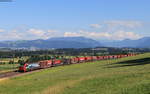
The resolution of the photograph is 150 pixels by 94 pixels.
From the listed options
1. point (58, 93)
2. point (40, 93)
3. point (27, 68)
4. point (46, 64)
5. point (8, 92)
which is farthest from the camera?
point (46, 64)

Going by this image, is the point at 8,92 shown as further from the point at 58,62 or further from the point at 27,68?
the point at 58,62

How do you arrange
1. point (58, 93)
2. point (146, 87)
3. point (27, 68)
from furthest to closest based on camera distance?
point (27, 68), point (58, 93), point (146, 87)

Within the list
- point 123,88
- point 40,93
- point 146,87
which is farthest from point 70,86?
point 146,87

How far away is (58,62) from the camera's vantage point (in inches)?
4259

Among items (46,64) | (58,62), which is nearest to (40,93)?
(46,64)

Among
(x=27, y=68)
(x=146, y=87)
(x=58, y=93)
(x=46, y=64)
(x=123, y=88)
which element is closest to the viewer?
(x=146, y=87)

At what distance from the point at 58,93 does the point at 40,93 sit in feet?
9.28

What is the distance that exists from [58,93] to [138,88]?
8.40 metres

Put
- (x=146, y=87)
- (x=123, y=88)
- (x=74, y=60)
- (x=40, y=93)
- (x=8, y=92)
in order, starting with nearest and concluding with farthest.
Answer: (x=146, y=87) → (x=123, y=88) → (x=40, y=93) → (x=8, y=92) → (x=74, y=60)

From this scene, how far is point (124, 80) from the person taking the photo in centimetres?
3253

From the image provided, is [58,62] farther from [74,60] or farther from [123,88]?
[123,88]

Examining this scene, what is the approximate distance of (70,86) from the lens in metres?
34.7

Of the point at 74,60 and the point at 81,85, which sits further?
the point at 74,60

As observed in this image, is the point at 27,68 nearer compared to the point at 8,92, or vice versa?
the point at 8,92
